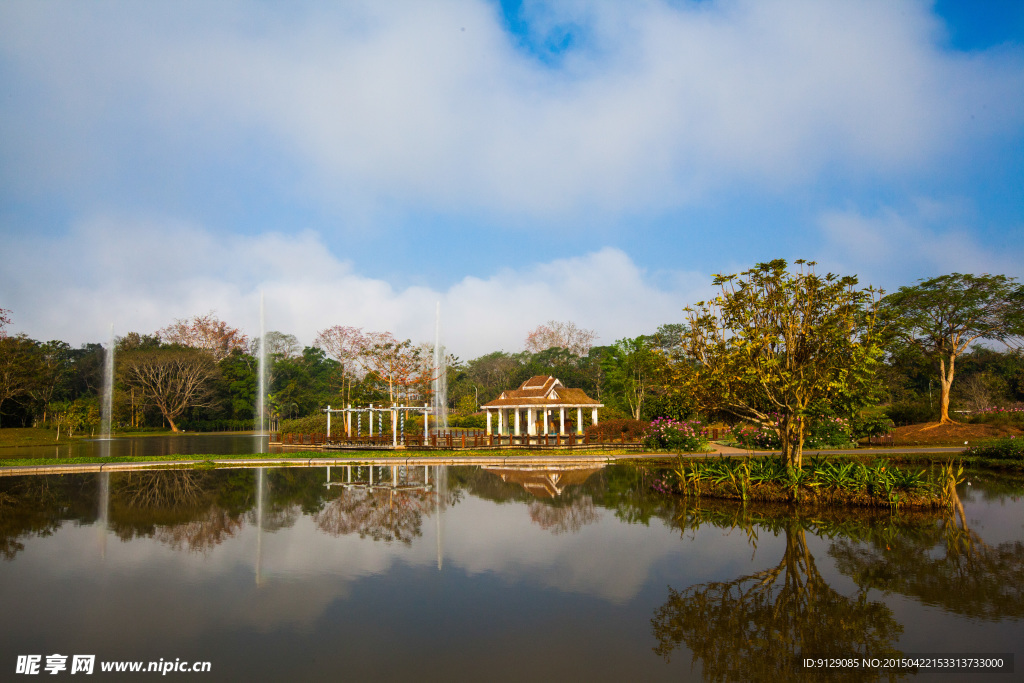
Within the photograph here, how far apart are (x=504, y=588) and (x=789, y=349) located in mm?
9462

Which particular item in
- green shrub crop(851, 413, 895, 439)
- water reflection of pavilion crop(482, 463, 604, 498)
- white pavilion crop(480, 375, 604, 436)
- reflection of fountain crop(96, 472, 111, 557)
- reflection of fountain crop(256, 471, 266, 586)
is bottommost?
water reflection of pavilion crop(482, 463, 604, 498)

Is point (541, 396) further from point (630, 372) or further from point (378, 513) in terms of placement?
point (378, 513)

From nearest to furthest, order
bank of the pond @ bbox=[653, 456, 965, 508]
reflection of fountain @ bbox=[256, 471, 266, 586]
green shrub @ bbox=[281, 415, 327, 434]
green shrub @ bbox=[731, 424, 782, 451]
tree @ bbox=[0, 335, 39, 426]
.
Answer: reflection of fountain @ bbox=[256, 471, 266, 586] < bank of the pond @ bbox=[653, 456, 965, 508] < green shrub @ bbox=[731, 424, 782, 451] < green shrub @ bbox=[281, 415, 327, 434] < tree @ bbox=[0, 335, 39, 426]

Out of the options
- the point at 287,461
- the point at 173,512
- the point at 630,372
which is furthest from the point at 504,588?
the point at 630,372

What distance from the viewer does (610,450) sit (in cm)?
2928

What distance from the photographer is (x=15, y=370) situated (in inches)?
1694

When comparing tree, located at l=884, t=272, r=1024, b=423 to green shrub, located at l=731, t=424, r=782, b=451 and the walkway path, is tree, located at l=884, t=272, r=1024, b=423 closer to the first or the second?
the walkway path

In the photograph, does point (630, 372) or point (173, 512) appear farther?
point (630, 372)

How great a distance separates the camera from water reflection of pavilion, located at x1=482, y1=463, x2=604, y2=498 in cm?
1716

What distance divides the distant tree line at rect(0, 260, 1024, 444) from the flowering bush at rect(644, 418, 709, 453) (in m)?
1.78

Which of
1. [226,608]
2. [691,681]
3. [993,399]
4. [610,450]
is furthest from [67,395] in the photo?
[993,399]

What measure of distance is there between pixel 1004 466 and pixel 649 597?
20.6 metres

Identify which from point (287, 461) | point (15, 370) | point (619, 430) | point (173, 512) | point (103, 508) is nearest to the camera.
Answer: point (173, 512)

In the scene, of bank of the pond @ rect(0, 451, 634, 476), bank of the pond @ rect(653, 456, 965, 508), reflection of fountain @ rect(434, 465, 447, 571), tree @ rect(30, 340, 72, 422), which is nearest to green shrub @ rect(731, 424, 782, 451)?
bank of the pond @ rect(653, 456, 965, 508)
